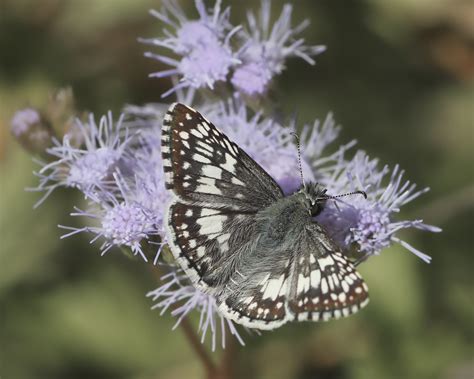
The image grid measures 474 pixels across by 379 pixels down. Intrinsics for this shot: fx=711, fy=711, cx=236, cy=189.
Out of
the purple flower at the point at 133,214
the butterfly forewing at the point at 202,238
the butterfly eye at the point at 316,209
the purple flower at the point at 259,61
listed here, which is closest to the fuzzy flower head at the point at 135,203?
the purple flower at the point at 133,214

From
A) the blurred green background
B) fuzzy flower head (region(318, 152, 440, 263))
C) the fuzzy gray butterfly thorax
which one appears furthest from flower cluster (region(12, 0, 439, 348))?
the blurred green background

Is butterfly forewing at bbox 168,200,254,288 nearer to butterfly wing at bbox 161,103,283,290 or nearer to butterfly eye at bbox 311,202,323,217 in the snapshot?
butterfly wing at bbox 161,103,283,290

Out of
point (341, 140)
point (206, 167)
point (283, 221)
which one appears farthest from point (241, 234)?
point (341, 140)

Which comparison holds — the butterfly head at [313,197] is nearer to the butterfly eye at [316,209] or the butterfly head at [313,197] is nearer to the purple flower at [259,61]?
the butterfly eye at [316,209]

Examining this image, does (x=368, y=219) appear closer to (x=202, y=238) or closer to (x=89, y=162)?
(x=202, y=238)

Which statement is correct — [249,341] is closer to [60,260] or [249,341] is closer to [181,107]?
[60,260]

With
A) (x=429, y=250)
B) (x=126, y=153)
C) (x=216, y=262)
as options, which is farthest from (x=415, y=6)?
(x=216, y=262)
